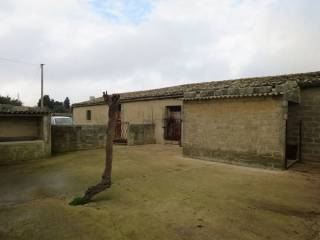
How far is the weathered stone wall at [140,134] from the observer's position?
642 inches

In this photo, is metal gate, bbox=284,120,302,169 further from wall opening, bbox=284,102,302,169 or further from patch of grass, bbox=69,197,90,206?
patch of grass, bbox=69,197,90,206

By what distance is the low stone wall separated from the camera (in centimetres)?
1102

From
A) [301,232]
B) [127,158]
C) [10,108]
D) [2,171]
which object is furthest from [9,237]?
[10,108]

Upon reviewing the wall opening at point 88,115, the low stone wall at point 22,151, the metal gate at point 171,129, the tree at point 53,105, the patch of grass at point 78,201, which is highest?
the tree at point 53,105

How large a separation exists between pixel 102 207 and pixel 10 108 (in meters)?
7.99

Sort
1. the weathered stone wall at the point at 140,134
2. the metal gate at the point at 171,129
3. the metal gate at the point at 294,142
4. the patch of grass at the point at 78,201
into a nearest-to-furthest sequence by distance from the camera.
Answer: the patch of grass at the point at 78,201
the metal gate at the point at 294,142
the weathered stone wall at the point at 140,134
the metal gate at the point at 171,129

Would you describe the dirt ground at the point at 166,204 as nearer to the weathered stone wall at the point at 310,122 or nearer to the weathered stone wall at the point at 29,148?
the weathered stone wall at the point at 310,122

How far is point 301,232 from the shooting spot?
14.3 ft

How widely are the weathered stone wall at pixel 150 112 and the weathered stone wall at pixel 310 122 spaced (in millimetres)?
7169

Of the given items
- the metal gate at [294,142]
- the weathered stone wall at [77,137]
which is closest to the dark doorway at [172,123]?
the weathered stone wall at [77,137]

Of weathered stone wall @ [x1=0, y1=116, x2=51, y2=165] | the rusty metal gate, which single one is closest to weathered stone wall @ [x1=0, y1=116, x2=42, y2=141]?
weathered stone wall @ [x1=0, y1=116, x2=51, y2=165]

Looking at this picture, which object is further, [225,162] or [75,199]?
[225,162]

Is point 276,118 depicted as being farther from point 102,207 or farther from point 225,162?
point 102,207

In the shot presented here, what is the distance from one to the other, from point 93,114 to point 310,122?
17.6m
